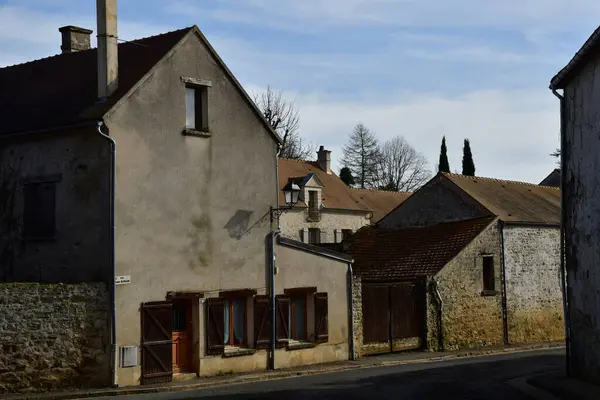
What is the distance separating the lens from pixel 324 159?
184ft

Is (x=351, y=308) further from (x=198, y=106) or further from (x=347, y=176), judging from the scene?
(x=347, y=176)

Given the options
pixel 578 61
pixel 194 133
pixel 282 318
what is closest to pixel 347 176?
pixel 282 318

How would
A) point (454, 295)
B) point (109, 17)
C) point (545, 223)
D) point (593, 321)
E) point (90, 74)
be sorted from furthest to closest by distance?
→ point (545, 223) → point (454, 295) → point (90, 74) → point (109, 17) → point (593, 321)

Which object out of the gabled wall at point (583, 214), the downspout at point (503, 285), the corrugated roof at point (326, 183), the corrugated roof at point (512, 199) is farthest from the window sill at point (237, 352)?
the corrugated roof at point (326, 183)

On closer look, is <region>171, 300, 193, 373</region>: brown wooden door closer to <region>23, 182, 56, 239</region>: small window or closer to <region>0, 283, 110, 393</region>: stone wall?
<region>0, 283, 110, 393</region>: stone wall

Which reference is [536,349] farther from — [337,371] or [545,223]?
[337,371]

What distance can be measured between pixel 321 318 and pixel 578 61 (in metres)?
10.0

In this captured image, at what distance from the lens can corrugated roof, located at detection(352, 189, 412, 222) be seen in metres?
56.8

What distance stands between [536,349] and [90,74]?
18013mm

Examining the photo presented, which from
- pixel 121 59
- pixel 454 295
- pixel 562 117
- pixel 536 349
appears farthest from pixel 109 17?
pixel 536 349

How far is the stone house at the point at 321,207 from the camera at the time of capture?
49.9 meters

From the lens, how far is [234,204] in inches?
898

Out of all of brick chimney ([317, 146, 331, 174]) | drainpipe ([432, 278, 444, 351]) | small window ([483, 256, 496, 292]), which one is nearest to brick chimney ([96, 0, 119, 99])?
drainpipe ([432, 278, 444, 351])

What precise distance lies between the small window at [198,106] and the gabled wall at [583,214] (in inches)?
343
